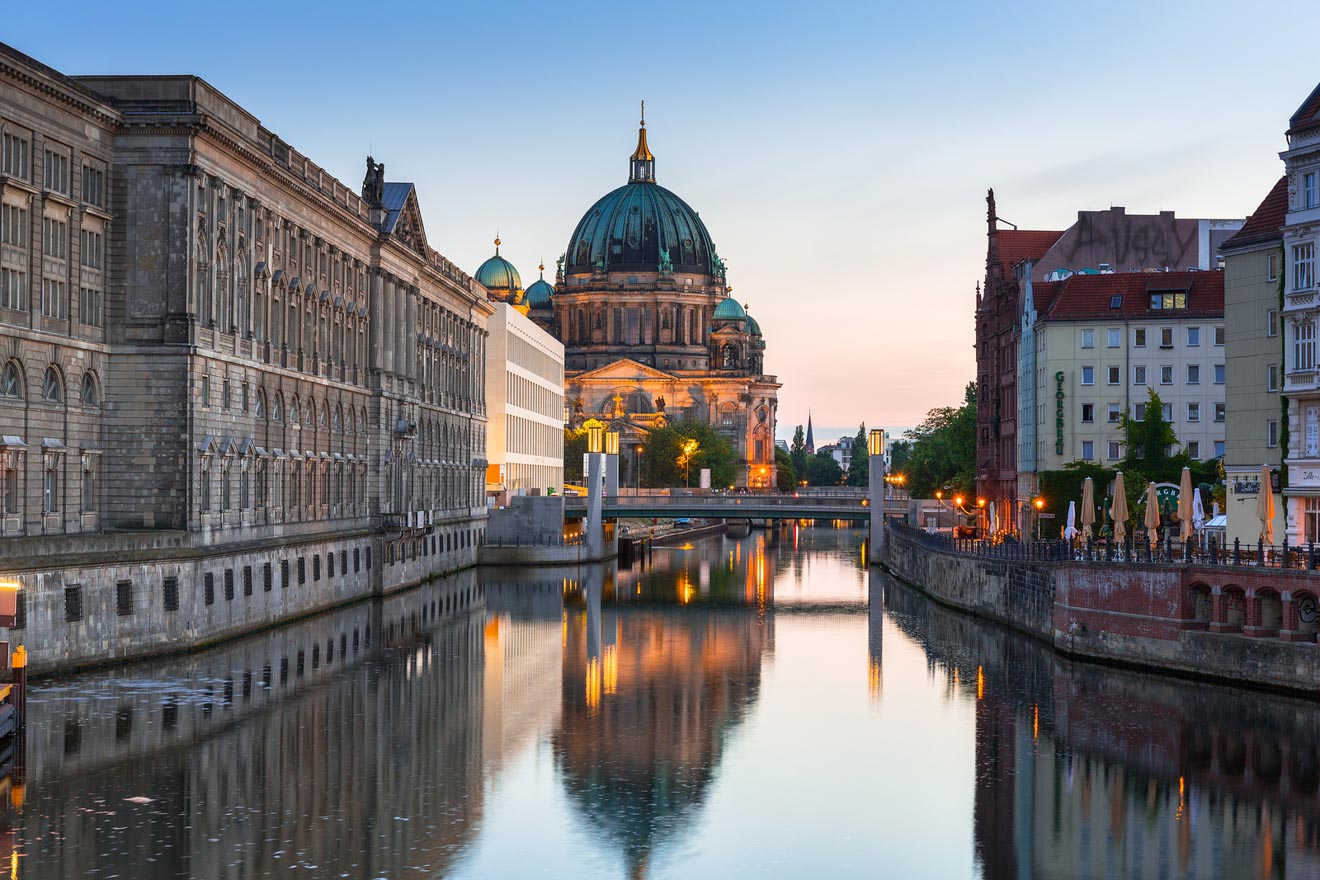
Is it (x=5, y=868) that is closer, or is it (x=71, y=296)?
(x=5, y=868)

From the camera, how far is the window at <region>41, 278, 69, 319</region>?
5722 cm

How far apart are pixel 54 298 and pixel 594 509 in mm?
69928

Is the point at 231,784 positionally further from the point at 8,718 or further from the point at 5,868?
the point at 5,868

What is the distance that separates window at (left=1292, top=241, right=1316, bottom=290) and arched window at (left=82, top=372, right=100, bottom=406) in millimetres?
40463

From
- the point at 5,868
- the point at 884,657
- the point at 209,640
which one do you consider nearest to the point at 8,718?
the point at 5,868

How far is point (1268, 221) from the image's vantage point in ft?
227

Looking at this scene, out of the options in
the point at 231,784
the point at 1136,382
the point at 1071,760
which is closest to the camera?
the point at 231,784

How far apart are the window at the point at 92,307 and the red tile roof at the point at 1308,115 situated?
40083mm

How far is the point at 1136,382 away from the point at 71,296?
62040 mm

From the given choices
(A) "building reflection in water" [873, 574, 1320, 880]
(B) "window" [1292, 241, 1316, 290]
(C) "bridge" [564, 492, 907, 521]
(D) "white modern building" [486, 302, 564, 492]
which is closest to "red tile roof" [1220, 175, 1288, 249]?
(B) "window" [1292, 241, 1316, 290]

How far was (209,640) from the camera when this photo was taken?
2420 inches

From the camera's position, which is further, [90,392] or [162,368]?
[162,368]

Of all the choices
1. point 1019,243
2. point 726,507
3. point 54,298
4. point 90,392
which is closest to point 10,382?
point 54,298

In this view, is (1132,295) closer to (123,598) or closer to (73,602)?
(123,598)
